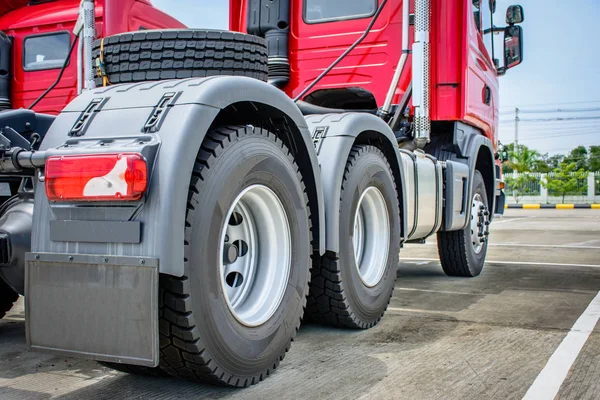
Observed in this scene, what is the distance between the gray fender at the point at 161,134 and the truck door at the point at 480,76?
3501 millimetres

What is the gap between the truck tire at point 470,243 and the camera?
252 inches

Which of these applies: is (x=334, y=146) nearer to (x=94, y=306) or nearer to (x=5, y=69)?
(x=94, y=306)

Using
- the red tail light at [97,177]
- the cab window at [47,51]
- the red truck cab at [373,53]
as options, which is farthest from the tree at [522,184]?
the red tail light at [97,177]

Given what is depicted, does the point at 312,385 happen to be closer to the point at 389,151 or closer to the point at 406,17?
the point at 389,151

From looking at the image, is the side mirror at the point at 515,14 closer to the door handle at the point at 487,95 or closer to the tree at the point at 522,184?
the door handle at the point at 487,95

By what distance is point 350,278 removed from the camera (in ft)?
12.3

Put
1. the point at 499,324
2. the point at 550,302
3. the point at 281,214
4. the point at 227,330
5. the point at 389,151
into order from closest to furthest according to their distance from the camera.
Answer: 1. the point at 227,330
2. the point at 281,214
3. the point at 499,324
4. the point at 389,151
5. the point at 550,302

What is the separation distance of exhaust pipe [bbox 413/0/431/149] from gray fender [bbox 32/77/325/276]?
2.71 m

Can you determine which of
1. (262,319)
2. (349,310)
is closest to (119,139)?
(262,319)

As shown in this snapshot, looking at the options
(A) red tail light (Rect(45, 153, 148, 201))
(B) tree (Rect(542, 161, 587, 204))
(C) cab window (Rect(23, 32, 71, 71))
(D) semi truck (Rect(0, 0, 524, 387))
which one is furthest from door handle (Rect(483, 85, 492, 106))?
(B) tree (Rect(542, 161, 587, 204))

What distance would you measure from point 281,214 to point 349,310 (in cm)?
100

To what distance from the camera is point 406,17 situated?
531 cm

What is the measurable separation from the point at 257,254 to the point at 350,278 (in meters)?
0.86

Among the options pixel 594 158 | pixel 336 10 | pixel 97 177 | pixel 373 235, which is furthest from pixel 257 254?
pixel 594 158
